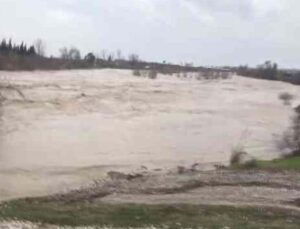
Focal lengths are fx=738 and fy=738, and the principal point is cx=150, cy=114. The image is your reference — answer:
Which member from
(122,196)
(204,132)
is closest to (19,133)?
(204,132)

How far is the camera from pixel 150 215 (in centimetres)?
1427

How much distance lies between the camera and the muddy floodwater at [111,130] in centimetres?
2745

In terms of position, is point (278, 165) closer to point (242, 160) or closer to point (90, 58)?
point (242, 160)

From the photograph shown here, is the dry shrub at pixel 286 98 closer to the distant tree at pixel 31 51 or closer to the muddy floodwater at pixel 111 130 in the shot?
the muddy floodwater at pixel 111 130

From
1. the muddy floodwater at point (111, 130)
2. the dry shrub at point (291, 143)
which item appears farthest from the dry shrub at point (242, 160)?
the dry shrub at point (291, 143)

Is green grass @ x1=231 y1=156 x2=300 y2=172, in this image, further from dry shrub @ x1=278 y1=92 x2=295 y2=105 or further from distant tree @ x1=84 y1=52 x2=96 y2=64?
distant tree @ x1=84 y1=52 x2=96 y2=64

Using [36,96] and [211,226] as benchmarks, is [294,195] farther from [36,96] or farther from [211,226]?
[36,96]

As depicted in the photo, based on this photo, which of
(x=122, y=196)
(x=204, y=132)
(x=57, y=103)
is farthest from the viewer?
(x=57, y=103)

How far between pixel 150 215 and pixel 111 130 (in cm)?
2578

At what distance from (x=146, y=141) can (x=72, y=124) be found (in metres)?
6.09

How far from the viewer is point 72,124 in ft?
135

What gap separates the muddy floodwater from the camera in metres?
27.5

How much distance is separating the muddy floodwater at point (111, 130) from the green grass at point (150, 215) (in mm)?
4177

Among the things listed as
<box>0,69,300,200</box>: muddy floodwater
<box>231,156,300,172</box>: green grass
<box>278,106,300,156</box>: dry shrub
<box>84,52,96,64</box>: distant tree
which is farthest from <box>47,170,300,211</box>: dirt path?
<box>84,52,96,64</box>: distant tree
